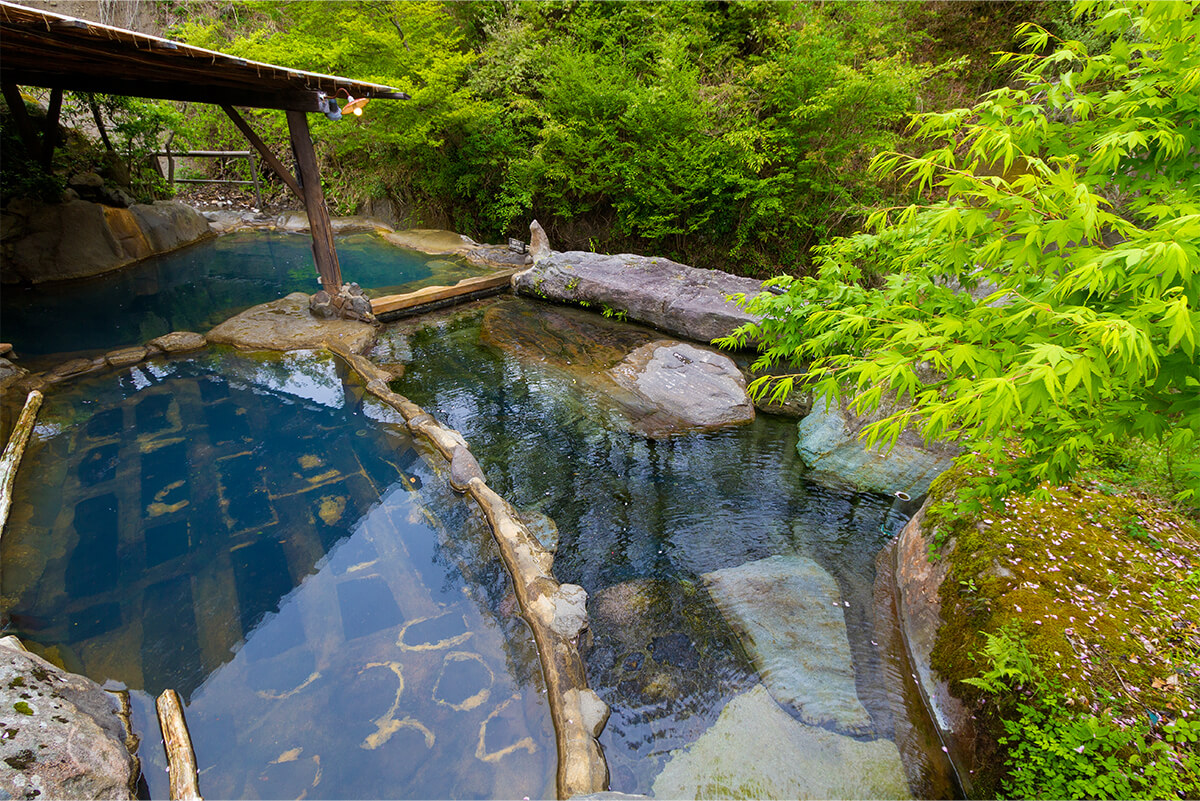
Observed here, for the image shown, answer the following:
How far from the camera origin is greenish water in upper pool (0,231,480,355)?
7512mm

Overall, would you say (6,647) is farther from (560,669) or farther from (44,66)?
(44,66)

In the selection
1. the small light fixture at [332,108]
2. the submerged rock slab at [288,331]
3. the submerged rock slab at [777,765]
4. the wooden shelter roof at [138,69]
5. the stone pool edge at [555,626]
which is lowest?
the submerged rock slab at [777,765]

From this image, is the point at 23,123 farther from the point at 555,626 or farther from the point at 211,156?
the point at 555,626

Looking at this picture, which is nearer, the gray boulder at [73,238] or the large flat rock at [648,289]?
the large flat rock at [648,289]

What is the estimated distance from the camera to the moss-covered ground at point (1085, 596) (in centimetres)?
261

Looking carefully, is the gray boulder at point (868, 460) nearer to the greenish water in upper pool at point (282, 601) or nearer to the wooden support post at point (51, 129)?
the greenish water in upper pool at point (282, 601)

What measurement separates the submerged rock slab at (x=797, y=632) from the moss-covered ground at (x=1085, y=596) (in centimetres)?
61

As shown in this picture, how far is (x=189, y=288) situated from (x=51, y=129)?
3293 millimetres

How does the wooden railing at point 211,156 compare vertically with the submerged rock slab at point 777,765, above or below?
above

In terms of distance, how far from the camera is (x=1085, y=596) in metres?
3.06

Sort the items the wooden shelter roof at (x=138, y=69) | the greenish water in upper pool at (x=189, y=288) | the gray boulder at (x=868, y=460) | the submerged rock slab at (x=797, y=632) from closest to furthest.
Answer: the submerged rock slab at (x=797, y=632), the wooden shelter roof at (x=138, y=69), the gray boulder at (x=868, y=460), the greenish water in upper pool at (x=189, y=288)

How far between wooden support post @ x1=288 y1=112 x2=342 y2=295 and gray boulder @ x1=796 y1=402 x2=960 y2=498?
7.24 m

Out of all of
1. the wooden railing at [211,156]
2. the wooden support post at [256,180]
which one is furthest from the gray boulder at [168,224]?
the wooden support post at [256,180]

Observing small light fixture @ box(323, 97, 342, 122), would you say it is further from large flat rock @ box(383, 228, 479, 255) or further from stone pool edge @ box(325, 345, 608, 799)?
large flat rock @ box(383, 228, 479, 255)
